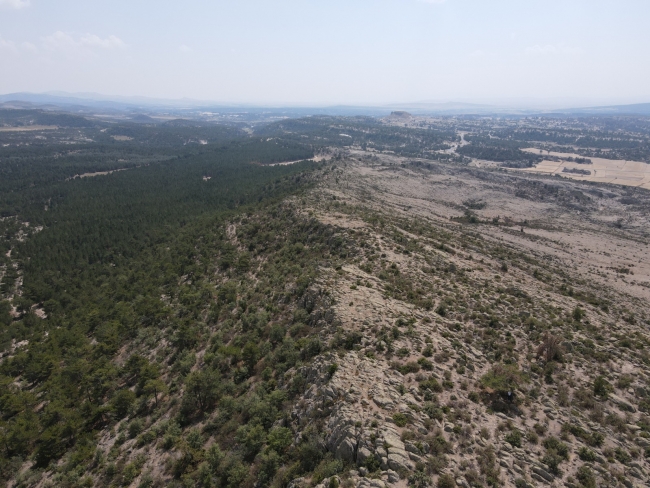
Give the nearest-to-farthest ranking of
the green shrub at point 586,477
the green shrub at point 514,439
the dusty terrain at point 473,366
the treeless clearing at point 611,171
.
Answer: the green shrub at point 586,477
the dusty terrain at point 473,366
the green shrub at point 514,439
the treeless clearing at point 611,171

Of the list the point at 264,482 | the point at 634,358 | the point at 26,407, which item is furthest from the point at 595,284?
the point at 26,407

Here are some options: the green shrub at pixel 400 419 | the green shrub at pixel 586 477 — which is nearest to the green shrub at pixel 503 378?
the green shrub at pixel 586 477

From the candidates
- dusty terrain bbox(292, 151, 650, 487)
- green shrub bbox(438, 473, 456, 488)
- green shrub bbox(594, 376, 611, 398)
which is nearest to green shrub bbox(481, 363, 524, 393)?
dusty terrain bbox(292, 151, 650, 487)

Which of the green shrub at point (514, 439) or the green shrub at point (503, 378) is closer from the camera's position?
the green shrub at point (514, 439)

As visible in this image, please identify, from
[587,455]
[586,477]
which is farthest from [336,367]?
[587,455]

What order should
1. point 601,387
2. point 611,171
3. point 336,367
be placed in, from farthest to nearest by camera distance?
point 611,171 → point 601,387 → point 336,367

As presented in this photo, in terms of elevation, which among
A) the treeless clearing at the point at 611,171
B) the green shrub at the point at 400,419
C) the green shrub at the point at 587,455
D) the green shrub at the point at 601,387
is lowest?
the treeless clearing at the point at 611,171

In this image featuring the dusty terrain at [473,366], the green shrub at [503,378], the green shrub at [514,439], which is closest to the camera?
the dusty terrain at [473,366]

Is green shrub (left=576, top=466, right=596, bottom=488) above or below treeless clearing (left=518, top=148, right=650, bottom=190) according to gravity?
above

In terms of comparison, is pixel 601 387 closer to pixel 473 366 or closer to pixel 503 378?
pixel 503 378

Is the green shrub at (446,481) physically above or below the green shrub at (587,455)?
above

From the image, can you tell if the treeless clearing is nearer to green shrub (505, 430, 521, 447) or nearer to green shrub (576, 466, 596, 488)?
green shrub (576, 466, 596, 488)

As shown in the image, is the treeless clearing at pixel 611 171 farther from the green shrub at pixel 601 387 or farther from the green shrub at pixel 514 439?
the green shrub at pixel 514 439
